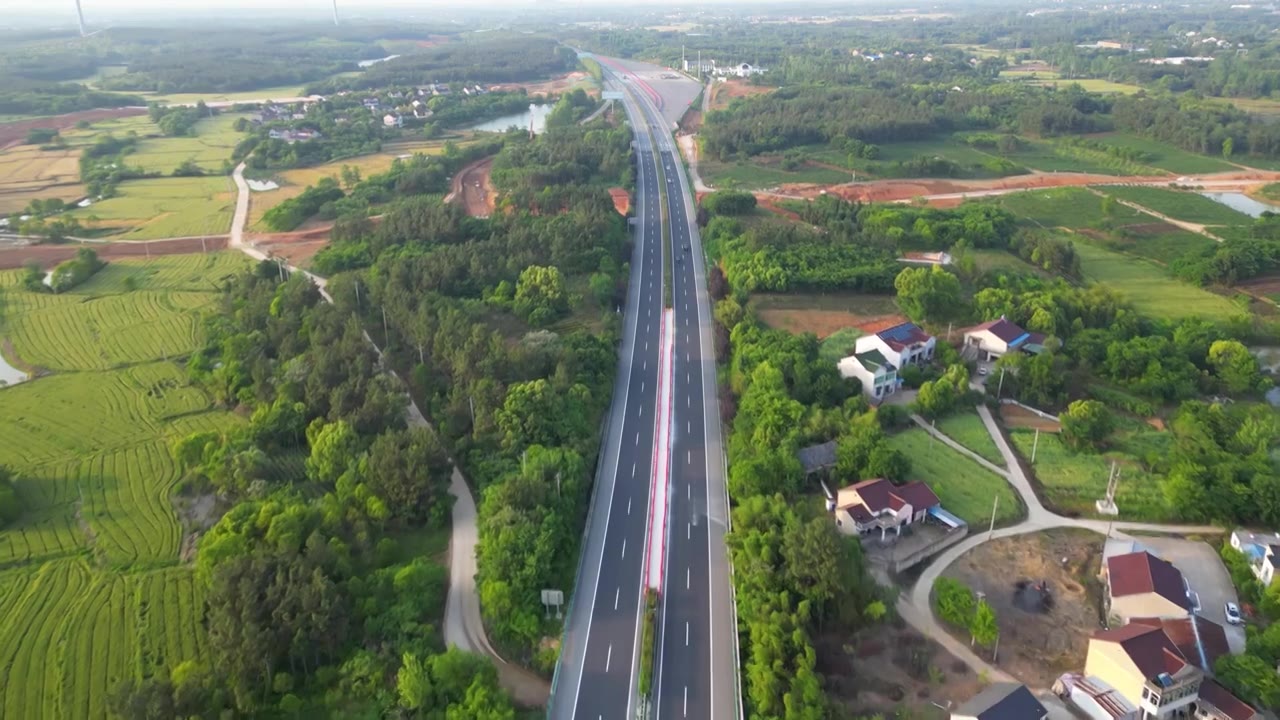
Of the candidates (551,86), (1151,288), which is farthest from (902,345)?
(551,86)

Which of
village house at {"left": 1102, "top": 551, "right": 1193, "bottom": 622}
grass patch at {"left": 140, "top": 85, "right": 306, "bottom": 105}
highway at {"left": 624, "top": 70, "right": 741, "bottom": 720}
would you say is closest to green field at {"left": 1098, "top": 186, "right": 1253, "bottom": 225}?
highway at {"left": 624, "top": 70, "right": 741, "bottom": 720}

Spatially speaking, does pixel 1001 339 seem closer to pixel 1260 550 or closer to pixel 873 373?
pixel 873 373

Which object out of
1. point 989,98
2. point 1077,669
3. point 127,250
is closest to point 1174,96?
point 989,98

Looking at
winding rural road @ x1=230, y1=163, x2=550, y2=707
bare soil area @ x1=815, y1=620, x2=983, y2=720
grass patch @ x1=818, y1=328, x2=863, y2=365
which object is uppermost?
grass patch @ x1=818, y1=328, x2=863, y2=365

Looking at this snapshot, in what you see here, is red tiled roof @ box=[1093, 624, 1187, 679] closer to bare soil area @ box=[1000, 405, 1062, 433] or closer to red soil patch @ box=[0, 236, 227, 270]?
bare soil area @ box=[1000, 405, 1062, 433]

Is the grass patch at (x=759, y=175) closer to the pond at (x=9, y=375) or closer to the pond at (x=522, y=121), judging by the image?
the pond at (x=522, y=121)
